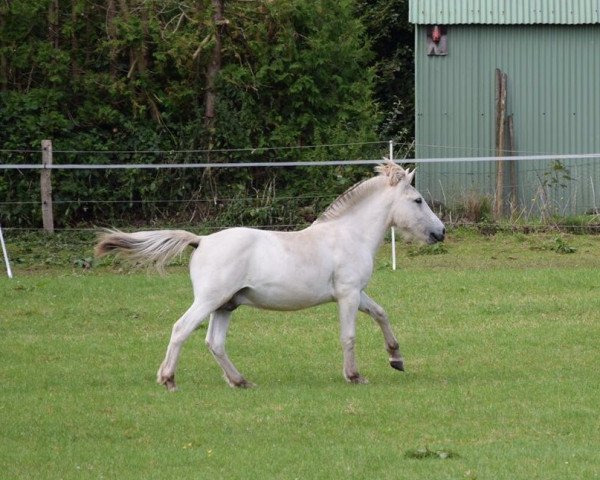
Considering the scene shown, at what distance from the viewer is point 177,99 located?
2317cm

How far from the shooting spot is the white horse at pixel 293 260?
9.87 m

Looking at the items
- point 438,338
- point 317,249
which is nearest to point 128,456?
point 317,249

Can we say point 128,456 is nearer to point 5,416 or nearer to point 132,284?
point 5,416

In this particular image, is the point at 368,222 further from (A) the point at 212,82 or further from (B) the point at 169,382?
(A) the point at 212,82

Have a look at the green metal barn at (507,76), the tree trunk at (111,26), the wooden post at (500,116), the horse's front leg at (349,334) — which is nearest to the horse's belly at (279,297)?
the horse's front leg at (349,334)

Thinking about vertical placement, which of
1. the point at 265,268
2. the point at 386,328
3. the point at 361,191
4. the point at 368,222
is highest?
the point at 361,191

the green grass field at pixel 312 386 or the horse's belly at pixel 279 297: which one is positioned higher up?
the horse's belly at pixel 279 297

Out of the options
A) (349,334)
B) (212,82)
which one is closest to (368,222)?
(349,334)

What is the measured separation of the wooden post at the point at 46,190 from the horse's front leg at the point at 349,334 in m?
11.2

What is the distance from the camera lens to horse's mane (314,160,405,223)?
10.8m

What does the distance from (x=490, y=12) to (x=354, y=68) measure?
2837 millimetres

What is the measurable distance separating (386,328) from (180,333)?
5.84 feet

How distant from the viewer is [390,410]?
29.6ft

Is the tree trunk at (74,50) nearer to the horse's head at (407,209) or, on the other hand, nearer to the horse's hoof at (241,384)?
the horse's head at (407,209)
